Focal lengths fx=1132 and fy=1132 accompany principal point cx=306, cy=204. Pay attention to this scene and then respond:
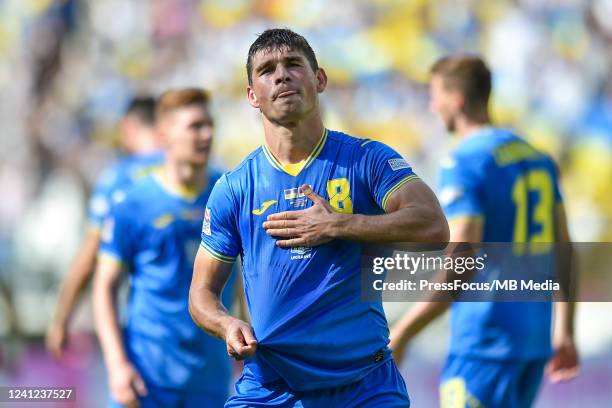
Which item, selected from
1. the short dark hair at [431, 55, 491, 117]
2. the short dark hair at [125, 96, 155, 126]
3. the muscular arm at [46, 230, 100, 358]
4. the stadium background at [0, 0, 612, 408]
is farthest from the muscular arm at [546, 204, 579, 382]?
the stadium background at [0, 0, 612, 408]

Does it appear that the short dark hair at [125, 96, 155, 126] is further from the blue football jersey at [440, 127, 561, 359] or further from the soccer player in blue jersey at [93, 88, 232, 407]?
the blue football jersey at [440, 127, 561, 359]

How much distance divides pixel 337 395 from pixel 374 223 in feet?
2.39

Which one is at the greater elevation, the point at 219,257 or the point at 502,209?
the point at 502,209

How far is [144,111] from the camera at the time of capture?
32.2 ft

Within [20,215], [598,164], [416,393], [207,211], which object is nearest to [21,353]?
[20,215]

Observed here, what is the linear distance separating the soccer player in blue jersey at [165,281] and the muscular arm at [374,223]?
2750 mm

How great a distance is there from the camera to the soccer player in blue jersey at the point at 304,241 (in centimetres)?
450

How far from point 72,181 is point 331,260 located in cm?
809

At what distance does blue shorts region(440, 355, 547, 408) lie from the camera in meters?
6.91

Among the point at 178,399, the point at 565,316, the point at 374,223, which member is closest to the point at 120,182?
the point at 178,399

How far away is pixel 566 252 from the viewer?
22.9 ft

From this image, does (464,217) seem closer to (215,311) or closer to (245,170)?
(245,170)

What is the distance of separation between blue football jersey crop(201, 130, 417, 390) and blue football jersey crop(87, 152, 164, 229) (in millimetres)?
2889

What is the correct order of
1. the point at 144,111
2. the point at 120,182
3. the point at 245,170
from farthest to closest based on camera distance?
the point at 144,111
the point at 120,182
the point at 245,170
